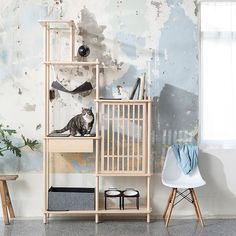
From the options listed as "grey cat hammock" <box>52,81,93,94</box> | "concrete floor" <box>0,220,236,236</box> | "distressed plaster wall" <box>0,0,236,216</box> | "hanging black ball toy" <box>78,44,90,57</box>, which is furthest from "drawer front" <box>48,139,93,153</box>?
"hanging black ball toy" <box>78,44,90,57</box>

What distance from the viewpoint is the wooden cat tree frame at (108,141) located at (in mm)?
3793

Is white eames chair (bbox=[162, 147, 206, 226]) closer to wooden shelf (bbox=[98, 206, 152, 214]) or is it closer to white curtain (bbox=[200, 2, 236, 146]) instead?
wooden shelf (bbox=[98, 206, 152, 214])

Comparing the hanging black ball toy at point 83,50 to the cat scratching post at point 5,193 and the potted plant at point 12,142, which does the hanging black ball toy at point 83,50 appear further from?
the cat scratching post at point 5,193

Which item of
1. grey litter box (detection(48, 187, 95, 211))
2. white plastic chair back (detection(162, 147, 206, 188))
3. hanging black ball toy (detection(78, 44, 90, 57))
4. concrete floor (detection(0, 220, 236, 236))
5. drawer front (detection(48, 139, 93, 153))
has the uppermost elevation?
hanging black ball toy (detection(78, 44, 90, 57))

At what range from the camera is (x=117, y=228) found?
3.78 metres

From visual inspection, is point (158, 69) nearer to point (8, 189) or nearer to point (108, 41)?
point (108, 41)

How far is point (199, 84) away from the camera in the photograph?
4.21 metres

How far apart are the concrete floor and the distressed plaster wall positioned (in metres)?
0.27

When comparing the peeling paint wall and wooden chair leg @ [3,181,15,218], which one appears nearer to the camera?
wooden chair leg @ [3,181,15,218]

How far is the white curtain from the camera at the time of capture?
4.24 meters

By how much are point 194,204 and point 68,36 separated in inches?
79.3

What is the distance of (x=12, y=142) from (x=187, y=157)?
5.59 ft

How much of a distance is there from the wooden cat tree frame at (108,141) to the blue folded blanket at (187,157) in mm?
357

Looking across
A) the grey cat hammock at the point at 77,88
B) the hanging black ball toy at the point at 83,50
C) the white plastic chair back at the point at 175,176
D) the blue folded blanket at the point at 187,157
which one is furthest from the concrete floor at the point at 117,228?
the hanging black ball toy at the point at 83,50
